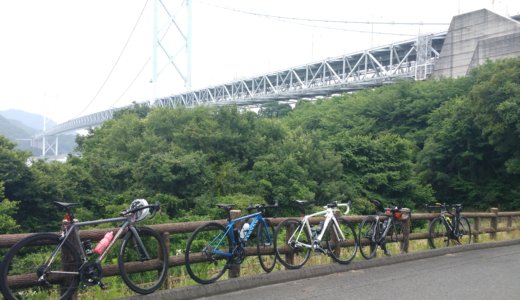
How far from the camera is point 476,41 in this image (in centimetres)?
3944

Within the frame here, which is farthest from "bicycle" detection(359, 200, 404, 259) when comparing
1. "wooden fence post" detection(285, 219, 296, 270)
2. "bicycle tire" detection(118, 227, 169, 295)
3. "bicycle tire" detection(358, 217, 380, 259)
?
"bicycle tire" detection(118, 227, 169, 295)

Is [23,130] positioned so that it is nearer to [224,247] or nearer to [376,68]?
[376,68]

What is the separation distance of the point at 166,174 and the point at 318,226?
10.9 meters

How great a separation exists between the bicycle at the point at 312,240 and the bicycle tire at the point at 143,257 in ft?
6.11

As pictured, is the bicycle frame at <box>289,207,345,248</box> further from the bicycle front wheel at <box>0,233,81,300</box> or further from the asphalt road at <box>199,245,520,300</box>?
the bicycle front wheel at <box>0,233,81,300</box>

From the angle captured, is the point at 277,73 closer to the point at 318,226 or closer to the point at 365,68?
the point at 365,68

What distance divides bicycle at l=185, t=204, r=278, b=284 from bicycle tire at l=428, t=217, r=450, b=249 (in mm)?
4813

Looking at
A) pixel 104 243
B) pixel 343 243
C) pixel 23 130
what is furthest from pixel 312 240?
pixel 23 130

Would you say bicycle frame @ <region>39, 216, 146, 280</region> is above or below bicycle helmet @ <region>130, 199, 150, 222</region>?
below

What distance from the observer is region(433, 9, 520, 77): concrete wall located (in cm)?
3625

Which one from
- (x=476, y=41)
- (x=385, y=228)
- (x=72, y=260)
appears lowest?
(x=385, y=228)

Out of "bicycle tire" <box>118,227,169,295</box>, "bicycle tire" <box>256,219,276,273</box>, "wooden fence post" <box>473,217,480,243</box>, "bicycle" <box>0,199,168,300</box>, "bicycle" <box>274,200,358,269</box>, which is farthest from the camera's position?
"wooden fence post" <box>473,217,480,243</box>

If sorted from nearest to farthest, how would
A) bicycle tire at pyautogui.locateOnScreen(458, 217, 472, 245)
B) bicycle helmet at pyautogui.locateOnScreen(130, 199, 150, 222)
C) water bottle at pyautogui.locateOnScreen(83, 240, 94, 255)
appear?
water bottle at pyautogui.locateOnScreen(83, 240, 94, 255)
bicycle helmet at pyautogui.locateOnScreen(130, 199, 150, 222)
bicycle tire at pyautogui.locateOnScreen(458, 217, 472, 245)

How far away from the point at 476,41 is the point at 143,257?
40.0 metres
